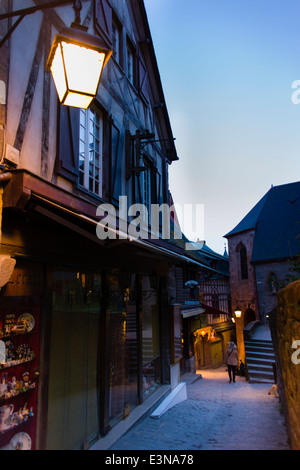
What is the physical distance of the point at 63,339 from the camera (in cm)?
437

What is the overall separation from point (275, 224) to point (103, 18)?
70.7 feet

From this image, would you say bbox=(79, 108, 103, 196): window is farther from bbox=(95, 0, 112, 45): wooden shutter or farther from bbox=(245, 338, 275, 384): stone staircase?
bbox=(245, 338, 275, 384): stone staircase

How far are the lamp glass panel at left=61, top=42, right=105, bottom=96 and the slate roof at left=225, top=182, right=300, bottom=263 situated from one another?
826 inches

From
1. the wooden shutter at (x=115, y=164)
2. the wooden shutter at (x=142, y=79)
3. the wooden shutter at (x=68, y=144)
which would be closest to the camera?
the wooden shutter at (x=68, y=144)

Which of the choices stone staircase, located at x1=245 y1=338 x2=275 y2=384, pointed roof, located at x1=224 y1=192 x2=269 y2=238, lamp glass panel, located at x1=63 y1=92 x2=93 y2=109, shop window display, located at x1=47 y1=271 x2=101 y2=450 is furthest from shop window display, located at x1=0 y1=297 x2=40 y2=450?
pointed roof, located at x1=224 y1=192 x2=269 y2=238

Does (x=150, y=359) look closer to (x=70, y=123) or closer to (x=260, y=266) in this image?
(x=70, y=123)

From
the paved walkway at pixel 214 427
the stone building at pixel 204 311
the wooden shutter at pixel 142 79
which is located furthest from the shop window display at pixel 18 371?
the wooden shutter at pixel 142 79

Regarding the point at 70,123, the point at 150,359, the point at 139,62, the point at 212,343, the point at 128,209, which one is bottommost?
the point at 212,343

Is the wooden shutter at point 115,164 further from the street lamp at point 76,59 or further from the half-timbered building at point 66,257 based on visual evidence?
the street lamp at point 76,59

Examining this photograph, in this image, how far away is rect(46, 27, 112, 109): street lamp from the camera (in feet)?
10.0

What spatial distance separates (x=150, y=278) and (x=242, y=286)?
19371 mm

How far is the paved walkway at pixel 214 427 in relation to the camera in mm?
4910
